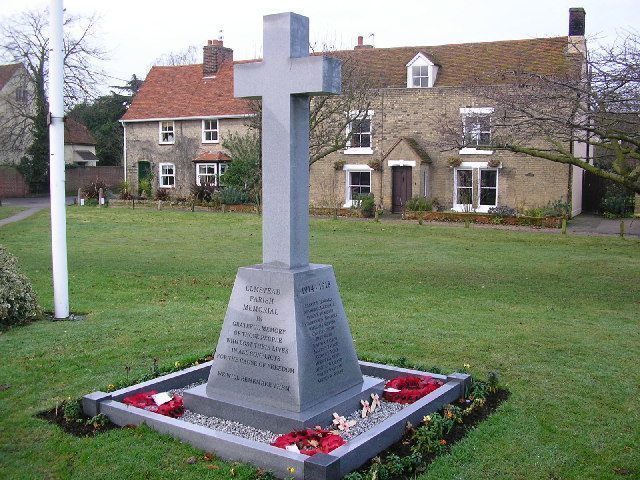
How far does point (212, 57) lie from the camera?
43.5 metres

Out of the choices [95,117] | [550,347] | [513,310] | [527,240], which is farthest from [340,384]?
[95,117]

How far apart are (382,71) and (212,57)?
1282 centimetres

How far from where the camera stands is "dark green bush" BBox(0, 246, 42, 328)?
9.78m

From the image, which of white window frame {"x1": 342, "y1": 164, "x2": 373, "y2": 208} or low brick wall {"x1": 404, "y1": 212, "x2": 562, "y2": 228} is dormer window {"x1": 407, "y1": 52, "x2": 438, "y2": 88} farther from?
low brick wall {"x1": 404, "y1": 212, "x2": 562, "y2": 228}

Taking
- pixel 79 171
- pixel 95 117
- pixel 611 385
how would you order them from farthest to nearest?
pixel 95 117
pixel 79 171
pixel 611 385

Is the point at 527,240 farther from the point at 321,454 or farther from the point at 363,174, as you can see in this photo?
the point at 321,454

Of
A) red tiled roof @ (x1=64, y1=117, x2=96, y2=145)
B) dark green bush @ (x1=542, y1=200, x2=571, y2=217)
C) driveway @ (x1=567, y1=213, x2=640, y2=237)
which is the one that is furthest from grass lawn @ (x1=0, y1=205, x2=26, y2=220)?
driveway @ (x1=567, y1=213, x2=640, y2=237)

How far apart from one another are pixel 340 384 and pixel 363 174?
3025 cm

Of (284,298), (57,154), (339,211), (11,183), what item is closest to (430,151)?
(339,211)

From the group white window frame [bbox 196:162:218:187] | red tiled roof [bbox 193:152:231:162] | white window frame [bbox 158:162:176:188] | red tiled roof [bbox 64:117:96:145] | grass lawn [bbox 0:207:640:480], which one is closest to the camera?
grass lawn [bbox 0:207:640:480]

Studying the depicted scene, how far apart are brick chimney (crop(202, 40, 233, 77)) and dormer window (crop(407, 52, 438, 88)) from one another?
14327 millimetres

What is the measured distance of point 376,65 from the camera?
121ft

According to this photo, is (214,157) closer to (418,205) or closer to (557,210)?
(418,205)

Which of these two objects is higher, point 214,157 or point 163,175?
point 214,157
